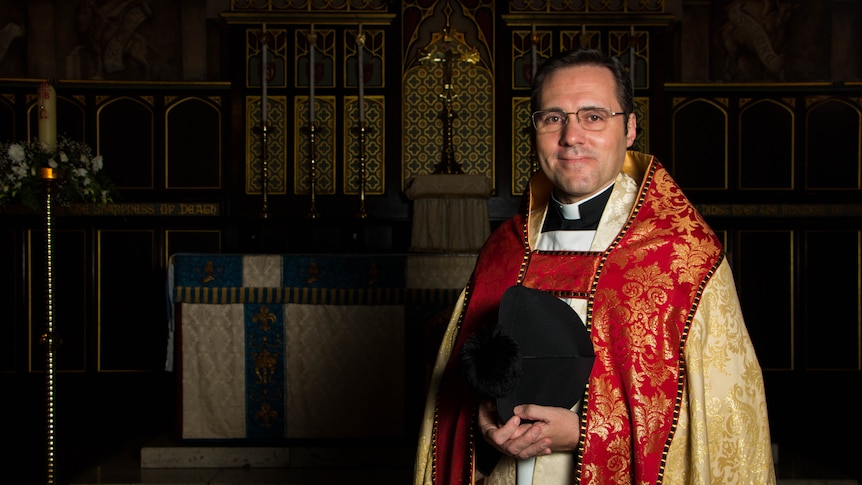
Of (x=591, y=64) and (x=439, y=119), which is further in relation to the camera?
(x=439, y=119)

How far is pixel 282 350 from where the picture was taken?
451cm

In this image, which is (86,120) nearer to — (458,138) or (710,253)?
(458,138)

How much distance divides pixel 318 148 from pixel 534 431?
5529mm

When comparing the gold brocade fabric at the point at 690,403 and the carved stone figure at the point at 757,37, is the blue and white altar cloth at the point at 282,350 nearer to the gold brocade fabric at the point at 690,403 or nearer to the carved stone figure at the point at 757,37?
the gold brocade fabric at the point at 690,403

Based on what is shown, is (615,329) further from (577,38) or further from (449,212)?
(577,38)

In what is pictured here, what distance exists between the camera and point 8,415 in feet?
19.5

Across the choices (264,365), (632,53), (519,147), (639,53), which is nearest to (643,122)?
(639,53)

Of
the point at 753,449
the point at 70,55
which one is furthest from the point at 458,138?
the point at 753,449

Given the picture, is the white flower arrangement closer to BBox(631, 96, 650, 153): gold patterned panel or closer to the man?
the man

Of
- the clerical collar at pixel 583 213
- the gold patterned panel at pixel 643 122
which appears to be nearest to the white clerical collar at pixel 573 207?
the clerical collar at pixel 583 213

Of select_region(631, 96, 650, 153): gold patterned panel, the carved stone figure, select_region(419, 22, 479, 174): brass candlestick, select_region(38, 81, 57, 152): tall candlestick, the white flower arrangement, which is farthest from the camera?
the carved stone figure

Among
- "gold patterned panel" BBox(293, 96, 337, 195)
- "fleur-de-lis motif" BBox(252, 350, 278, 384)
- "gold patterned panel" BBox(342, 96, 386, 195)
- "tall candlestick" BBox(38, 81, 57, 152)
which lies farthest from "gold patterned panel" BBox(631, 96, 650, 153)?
"tall candlestick" BBox(38, 81, 57, 152)

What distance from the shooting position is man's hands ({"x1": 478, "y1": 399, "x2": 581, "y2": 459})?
5.23 ft

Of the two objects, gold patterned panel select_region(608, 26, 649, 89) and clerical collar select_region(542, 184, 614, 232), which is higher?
gold patterned panel select_region(608, 26, 649, 89)
